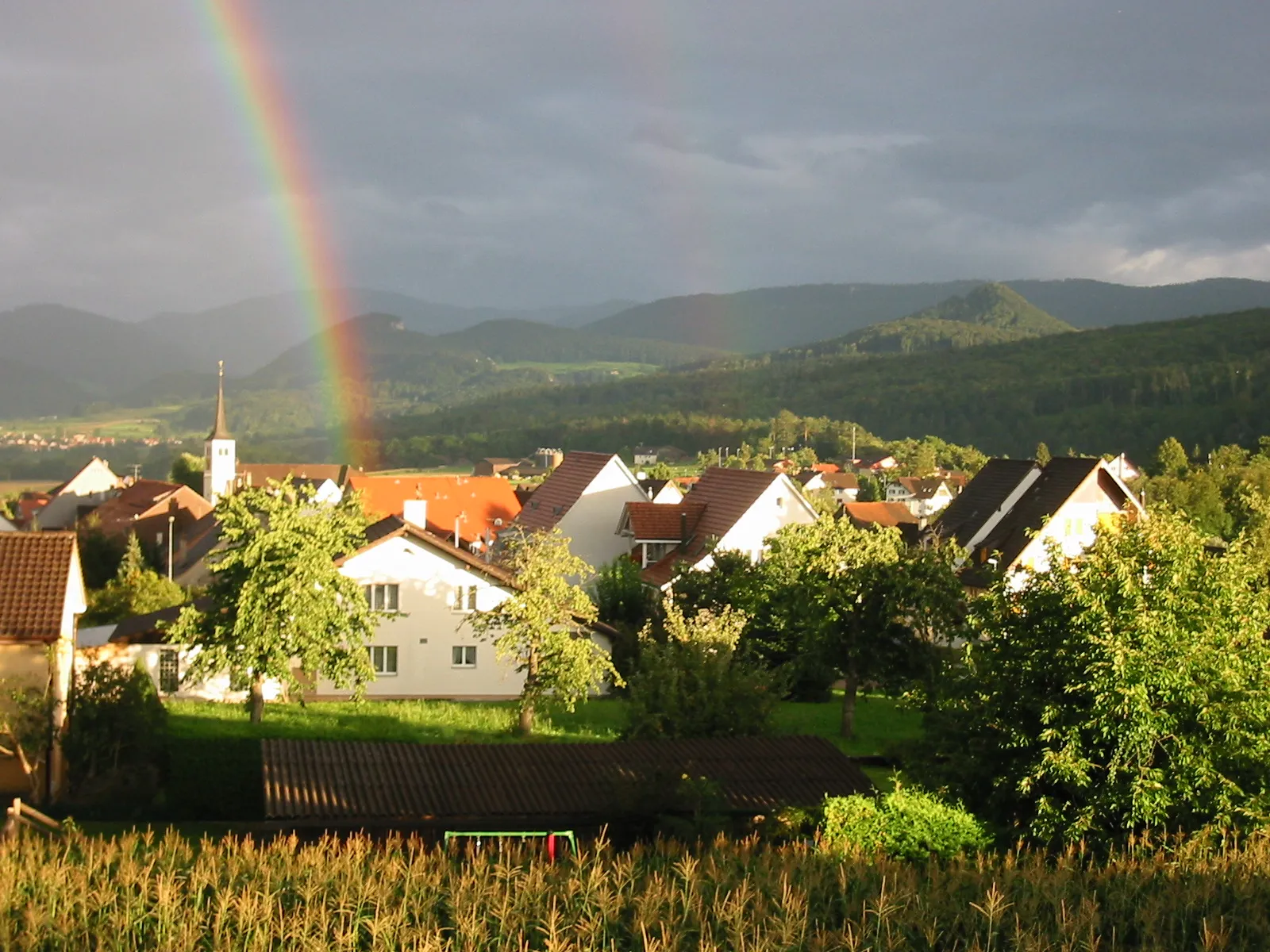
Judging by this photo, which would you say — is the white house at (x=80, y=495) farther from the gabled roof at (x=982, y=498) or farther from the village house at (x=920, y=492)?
the gabled roof at (x=982, y=498)

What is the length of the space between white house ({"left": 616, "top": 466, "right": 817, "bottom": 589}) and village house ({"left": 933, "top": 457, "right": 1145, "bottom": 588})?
6.03 meters

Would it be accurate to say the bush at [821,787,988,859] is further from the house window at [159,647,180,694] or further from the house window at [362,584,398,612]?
the house window at [159,647,180,694]

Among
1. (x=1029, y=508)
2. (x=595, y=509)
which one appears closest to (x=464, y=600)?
(x=595, y=509)

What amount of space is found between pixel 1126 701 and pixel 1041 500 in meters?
31.8

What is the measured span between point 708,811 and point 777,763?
3.23 metres

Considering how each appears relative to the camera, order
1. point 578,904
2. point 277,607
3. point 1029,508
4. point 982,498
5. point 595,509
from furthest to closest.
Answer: point 595,509
point 982,498
point 1029,508
point 277,607
point 578,904

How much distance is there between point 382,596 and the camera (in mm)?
40781

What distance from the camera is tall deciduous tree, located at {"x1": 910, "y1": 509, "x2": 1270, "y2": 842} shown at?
685 inches

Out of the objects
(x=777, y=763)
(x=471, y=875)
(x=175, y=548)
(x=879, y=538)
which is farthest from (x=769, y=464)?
(x=471, y=875)

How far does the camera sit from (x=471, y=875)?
12.4 meters

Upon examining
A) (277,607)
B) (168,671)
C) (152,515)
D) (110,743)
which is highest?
(152,515)

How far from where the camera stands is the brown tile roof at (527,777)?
70.1ft

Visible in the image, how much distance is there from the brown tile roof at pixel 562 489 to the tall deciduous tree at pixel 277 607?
73.6 ft

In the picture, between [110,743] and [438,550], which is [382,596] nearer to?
[438,550]
